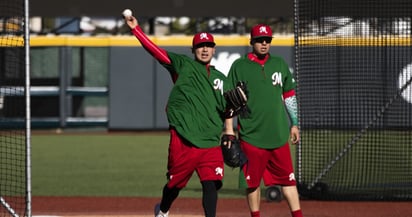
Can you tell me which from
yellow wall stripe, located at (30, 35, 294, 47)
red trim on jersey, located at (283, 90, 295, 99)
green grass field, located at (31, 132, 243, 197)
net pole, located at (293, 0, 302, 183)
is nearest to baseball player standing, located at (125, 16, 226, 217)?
red trim on jersey, located at (283, 90, 295, 99)

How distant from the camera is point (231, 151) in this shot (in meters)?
10.0

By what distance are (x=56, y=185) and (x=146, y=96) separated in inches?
499

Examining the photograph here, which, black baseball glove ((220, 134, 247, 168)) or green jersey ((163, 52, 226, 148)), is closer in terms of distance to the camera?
green jersey ((163, 52, 226, 148))

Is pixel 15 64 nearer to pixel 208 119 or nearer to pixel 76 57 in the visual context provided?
pixel 76 57

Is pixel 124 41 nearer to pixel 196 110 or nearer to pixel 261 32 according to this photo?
pixel 261 32

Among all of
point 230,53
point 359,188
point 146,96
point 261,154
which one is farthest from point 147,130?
point 261,154

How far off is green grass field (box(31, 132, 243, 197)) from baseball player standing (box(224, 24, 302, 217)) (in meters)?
4.47

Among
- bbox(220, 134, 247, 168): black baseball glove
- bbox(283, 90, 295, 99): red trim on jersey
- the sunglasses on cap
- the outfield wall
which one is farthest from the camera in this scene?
the outfield wall

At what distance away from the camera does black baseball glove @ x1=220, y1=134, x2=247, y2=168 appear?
32.8ft

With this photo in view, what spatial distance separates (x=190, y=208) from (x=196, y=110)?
361 cm

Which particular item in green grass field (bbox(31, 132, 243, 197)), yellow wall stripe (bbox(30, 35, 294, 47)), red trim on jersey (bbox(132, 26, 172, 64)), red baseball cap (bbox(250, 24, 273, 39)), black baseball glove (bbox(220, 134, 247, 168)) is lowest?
green grass field (bbox(31, 132, 243, 197))

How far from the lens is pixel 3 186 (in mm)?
15664

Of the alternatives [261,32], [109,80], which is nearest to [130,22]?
[261,32]

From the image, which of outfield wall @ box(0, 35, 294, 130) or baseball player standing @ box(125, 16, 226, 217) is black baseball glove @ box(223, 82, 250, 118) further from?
outfield wall @ box(0, 35, 294, 130)
